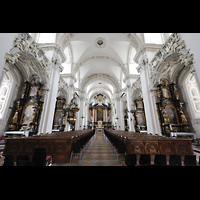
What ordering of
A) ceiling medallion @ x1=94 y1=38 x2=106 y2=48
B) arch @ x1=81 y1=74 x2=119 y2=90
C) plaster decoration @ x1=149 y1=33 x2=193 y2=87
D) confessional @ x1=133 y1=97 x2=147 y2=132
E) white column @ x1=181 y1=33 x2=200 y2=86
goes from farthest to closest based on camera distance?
arch @ x1=81 y1=74 x2=119 y2=90 → ceiling medallion @ x1=94 y1=38 x2=106 y2=48 → confessional @ x1=133 y1=97 x2=147 y2=132 → plaster decoration @ x1=149 y1=33 x2=193 y2=87 → white column @ x1=181 y1=33 x2=200 y2=86

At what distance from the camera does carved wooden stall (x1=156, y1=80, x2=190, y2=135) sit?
23.1ft

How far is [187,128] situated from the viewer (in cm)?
704

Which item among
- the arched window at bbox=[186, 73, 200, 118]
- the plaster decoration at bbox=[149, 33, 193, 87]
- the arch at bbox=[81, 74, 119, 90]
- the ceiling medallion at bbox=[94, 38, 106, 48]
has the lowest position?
the arched window at bbox=[186, 73, 200, 118]

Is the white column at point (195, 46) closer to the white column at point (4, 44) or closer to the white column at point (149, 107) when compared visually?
the white column at point (149, 107)

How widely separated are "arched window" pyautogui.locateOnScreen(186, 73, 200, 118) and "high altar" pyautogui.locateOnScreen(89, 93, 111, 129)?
801 inches

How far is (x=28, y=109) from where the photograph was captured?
776 centimetres

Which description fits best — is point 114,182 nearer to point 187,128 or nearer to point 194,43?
point 194,43

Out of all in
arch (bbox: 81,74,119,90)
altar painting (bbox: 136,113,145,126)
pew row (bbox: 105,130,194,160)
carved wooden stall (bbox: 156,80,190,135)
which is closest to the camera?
pew row (bbox: 105,130,194,160)

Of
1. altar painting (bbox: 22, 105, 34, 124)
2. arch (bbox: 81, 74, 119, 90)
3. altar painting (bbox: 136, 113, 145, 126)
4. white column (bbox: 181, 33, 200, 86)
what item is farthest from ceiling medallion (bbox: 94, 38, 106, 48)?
altar painting (bbox: 22, 105, 34, 124)

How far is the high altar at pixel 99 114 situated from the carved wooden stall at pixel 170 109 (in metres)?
19.7

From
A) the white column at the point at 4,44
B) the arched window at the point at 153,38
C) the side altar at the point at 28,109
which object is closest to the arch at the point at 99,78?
the arched window at the point at 153,38

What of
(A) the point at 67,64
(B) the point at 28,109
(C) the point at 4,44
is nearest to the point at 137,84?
(A) the point at 67,64

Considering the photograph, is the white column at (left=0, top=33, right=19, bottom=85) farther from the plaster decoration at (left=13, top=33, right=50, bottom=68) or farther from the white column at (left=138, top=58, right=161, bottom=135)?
the white column at (left=138, top=58, right=161, bottom=135)

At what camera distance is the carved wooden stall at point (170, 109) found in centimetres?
704
